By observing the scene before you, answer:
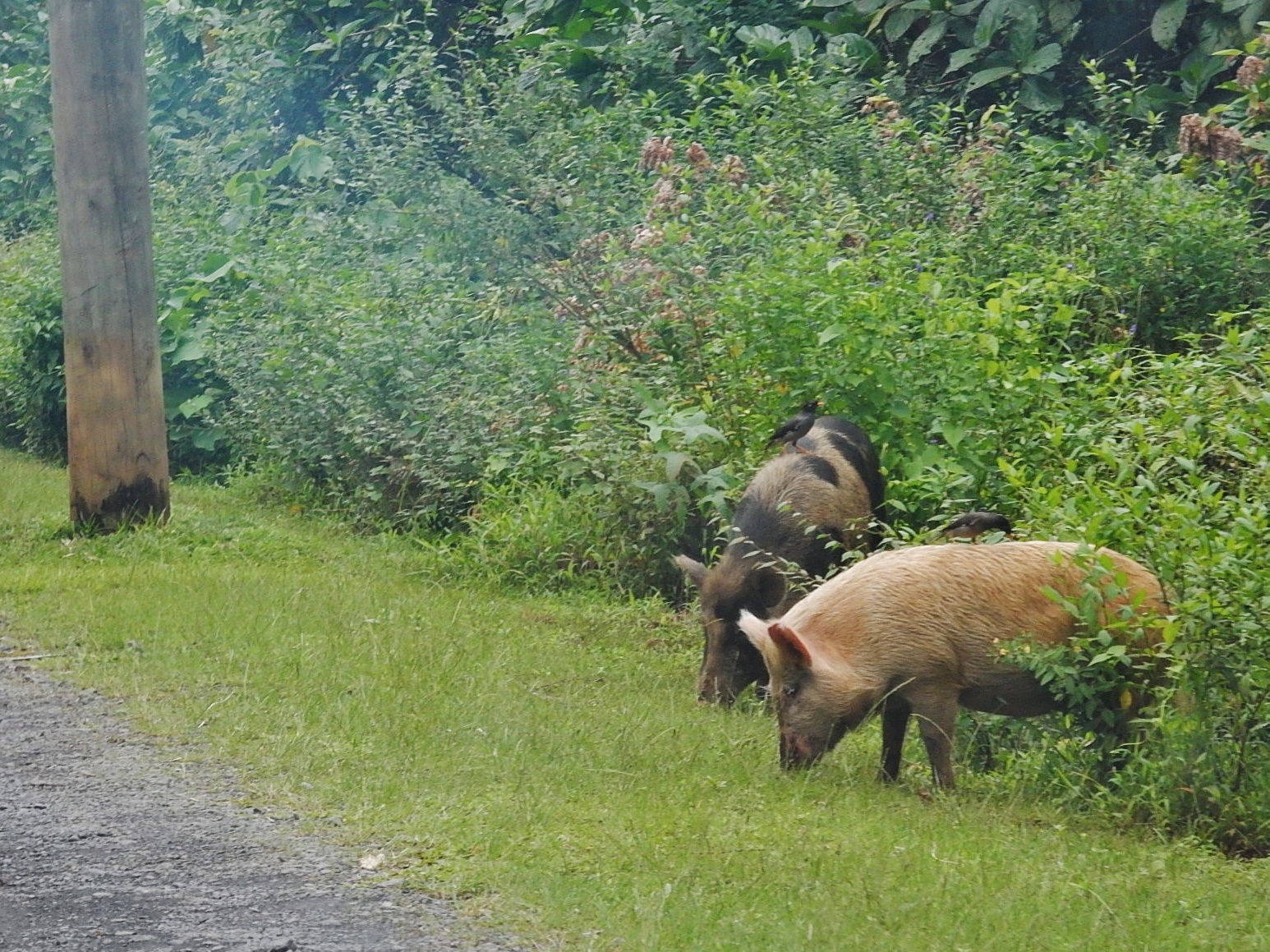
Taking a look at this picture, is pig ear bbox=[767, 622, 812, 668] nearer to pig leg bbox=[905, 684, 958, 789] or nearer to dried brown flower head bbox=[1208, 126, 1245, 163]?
pig leg bbox=[905, 684, 958, 789]

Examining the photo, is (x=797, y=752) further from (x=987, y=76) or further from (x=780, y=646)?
(x=987, y=76)

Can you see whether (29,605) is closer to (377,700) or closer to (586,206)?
(377,700)

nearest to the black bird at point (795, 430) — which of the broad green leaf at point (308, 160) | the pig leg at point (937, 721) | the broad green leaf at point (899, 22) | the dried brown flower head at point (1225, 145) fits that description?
the pig leg at point (937, 721)

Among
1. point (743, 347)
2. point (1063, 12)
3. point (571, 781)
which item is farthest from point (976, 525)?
point (1063, 12)

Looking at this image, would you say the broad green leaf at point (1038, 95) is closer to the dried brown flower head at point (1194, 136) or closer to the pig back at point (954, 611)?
the dried brown flower head at point (1194, 136)

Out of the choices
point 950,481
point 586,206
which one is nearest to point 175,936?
point 950,481

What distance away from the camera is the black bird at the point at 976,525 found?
664 centimetres

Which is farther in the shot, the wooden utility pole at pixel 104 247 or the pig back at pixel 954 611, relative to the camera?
the wooden utility pole at pixel 104 247

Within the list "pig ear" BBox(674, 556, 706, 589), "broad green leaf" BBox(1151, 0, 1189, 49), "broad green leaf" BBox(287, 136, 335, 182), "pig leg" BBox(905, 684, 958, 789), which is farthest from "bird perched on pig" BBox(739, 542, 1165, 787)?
"broad green leaf" BBox(287, 136, 335, 182)

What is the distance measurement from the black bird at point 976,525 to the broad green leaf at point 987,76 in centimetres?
698

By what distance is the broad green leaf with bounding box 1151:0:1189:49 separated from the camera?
12.6 metres

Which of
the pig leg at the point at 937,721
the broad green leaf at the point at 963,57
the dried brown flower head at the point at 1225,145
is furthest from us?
the broad green leaf at the point at 963,57

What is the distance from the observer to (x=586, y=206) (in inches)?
441

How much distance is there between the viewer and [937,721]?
583 cm
